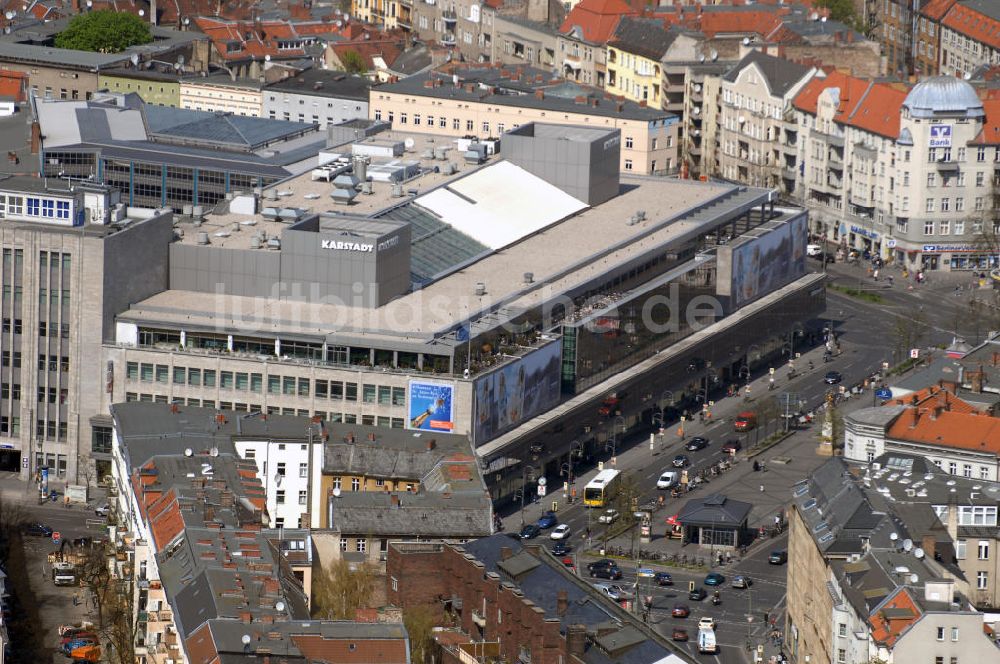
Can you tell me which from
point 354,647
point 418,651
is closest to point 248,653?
point 354,647

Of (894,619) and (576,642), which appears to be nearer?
(576,642)

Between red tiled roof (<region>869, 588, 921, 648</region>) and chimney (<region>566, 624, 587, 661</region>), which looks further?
red tiled roof (<region>869, 588, 921, 648</region>)

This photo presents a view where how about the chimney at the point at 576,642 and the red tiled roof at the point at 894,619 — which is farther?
the red tiled roof at the point at 894,619

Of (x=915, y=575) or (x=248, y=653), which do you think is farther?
(x=915, y=575)

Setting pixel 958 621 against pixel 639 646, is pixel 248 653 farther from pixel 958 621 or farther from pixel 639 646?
pixel 958 621

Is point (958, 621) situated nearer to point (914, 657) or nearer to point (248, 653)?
point (914, 657)

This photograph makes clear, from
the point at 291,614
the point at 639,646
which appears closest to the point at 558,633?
the point at 639,646
